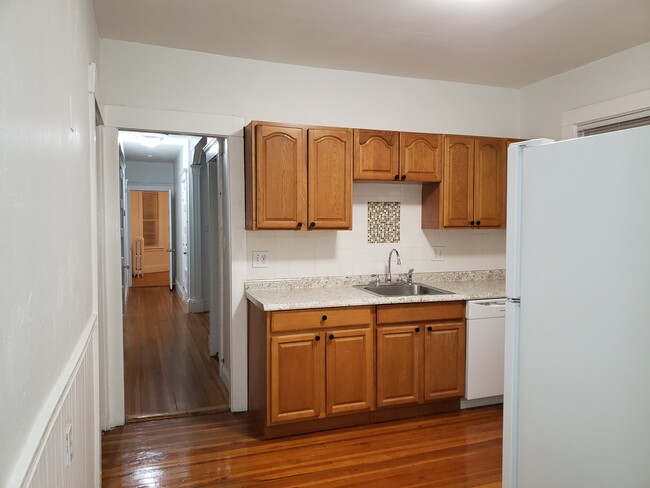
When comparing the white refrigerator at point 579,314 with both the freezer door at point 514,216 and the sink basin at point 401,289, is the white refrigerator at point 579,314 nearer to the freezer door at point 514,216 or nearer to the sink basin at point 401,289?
the freezer door at point 514,216

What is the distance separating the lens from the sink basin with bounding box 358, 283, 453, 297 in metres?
3.82

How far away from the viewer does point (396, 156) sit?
11.9 feet

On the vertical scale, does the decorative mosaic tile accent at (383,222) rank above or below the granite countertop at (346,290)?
above

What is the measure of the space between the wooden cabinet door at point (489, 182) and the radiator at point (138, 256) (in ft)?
31.9

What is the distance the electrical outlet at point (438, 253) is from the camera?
415 centimetres

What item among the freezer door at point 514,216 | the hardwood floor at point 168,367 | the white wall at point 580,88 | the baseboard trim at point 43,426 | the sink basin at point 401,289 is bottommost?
the hardwood floor at point 168,367

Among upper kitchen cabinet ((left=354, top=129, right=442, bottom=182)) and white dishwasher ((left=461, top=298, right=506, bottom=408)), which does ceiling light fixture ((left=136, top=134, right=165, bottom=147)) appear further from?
white dishwasher ((left=461, top=298, right=506, bottom=408))

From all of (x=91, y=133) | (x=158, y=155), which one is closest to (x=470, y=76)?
(x=91, y=133)

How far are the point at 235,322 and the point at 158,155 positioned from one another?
20.5 ft

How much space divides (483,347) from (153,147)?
6.17m

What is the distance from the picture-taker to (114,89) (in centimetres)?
322

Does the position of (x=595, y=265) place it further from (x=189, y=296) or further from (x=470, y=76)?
(x=189, y=296)

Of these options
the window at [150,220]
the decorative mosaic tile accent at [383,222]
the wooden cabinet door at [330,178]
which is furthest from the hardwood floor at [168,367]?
the window at [150,220]

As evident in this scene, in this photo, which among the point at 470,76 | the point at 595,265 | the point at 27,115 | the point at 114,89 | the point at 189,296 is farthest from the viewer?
the point at 189,296
